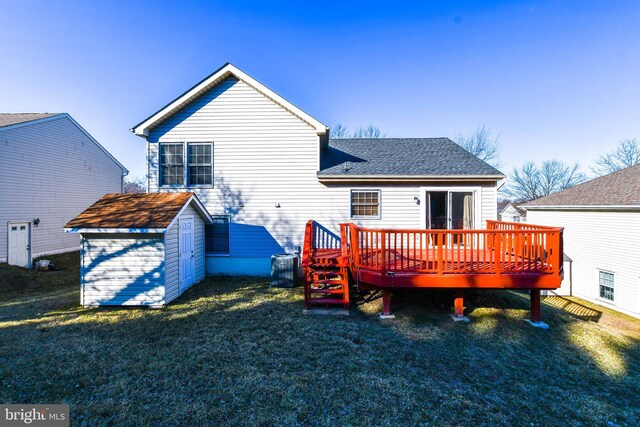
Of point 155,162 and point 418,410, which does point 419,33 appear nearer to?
point 155,162

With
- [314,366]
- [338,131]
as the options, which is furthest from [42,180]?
[338,131]

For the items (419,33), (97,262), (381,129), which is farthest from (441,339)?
(381,129)

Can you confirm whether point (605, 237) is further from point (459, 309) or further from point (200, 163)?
point (200, 163)

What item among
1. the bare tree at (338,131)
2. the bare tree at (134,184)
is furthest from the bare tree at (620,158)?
the bare tree at (134,184)

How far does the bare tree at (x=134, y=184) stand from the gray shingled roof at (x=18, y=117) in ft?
112

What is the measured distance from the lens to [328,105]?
2288 cm

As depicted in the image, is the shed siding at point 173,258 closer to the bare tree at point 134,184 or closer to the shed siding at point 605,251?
the shed siding at point 605,251

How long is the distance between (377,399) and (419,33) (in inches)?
634

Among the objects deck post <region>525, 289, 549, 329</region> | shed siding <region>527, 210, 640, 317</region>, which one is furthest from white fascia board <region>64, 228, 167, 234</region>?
shed siding <region>527, 210, 640, 317</region>

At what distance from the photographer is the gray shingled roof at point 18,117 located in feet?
41.5

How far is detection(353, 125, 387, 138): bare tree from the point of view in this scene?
106ft

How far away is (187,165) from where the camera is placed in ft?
31.6

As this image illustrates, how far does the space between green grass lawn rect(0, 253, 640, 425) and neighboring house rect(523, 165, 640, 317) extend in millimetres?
9297

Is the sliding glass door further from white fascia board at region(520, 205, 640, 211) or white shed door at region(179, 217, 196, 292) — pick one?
white fascia board at region(520, 205, 640, 211)
